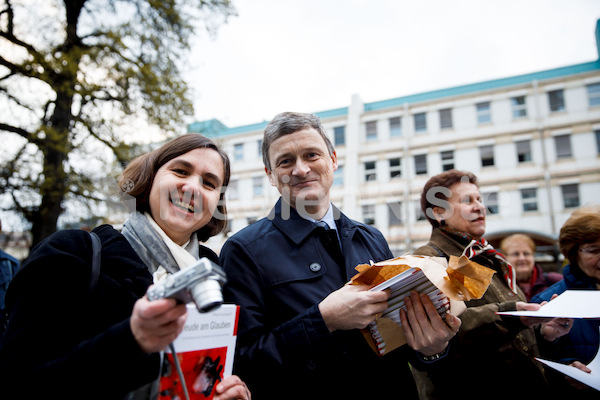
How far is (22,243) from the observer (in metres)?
10.0

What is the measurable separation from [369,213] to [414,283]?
70.8ft

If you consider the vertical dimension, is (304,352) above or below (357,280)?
below

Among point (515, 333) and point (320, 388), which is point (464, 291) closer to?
point (320, 388)

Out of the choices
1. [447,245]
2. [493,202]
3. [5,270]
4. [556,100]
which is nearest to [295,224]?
[447,245]

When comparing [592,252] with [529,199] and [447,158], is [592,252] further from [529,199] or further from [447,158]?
[447,158]

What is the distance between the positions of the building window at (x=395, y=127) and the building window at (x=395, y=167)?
5.58 ft

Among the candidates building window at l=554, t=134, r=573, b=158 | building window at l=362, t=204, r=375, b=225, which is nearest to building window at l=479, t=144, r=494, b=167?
building window at l=554, t=134, r=573, b=158

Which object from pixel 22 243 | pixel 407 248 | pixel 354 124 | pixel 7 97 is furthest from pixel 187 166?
pixel 354 124

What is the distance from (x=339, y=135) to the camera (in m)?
25.8

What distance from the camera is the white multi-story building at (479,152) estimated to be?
67.5 feet

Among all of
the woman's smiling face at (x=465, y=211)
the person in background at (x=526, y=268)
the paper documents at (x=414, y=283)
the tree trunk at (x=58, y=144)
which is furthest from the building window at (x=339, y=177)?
the paper documents at (x=414, y=283)

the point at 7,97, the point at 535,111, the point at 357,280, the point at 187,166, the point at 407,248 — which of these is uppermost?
the point at 535,111

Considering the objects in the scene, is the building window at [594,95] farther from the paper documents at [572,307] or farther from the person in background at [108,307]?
the person in background at [108,307]

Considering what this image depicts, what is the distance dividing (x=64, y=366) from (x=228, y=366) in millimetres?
499
